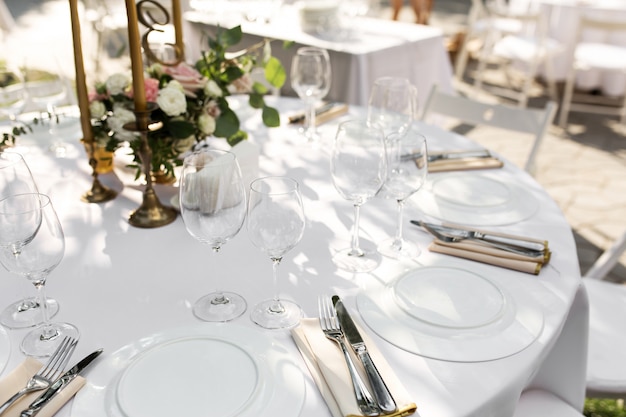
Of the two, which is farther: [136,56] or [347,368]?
[136,56]

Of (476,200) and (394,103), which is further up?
(394,103)

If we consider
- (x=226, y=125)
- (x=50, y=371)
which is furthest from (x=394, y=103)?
(x=50, y=371)

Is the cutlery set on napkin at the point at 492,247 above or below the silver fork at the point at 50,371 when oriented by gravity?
above

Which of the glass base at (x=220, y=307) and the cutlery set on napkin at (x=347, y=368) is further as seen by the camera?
the glass base at (x=220, y=307)

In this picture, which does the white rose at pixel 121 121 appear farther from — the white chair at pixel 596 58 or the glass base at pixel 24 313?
the white chair at pixel 596 58

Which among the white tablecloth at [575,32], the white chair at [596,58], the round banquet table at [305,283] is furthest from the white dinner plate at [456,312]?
the white tablecloth at [575,32]

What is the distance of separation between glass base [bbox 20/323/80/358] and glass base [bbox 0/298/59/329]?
0.10 feet

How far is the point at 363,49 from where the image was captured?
3.04 metres

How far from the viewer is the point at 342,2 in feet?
11.4

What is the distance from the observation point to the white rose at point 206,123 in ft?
4.52

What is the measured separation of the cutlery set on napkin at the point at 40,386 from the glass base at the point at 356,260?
0.49m

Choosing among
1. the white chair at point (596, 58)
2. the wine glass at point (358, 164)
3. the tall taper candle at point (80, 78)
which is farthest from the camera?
the white chair at point (596, 58)

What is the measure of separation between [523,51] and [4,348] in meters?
4.16

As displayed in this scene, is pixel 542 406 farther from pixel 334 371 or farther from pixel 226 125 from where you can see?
pixel 226 125
